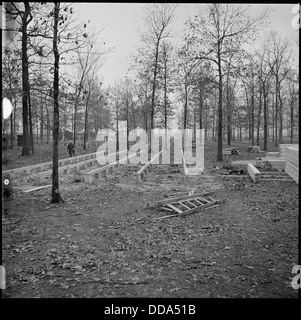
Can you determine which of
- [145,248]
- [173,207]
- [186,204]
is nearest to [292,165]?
[186,204]

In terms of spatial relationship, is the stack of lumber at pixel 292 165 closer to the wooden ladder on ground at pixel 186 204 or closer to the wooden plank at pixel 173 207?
the wooden ladder on ground at pixel 186 204

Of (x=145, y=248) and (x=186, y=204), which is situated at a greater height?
(x=186, y=204)

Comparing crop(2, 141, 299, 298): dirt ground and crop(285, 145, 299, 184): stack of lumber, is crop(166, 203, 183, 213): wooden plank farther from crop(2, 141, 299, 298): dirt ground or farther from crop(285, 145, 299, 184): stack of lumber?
crop(285, 145, 299, 184): stack of lumber

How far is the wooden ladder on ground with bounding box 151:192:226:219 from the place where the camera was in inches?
298

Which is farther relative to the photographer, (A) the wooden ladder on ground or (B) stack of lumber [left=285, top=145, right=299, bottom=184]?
(B) stack of lumber [left=285, top=145, right=299, bottom=184]

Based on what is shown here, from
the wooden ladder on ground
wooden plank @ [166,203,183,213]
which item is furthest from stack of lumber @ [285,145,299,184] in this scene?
wooden plank @ [166,203,183,213]

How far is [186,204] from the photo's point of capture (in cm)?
817

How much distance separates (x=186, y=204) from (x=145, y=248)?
3418 mm

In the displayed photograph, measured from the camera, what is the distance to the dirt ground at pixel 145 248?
356cm

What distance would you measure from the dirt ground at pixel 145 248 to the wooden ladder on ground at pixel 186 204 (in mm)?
260

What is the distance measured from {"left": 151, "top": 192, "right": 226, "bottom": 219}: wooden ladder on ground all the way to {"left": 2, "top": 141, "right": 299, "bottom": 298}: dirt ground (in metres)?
0.26

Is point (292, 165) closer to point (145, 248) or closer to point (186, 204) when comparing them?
point (186, 204)

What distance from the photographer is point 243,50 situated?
56.6ft
